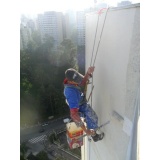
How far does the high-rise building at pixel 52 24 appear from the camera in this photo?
25547 millimetres

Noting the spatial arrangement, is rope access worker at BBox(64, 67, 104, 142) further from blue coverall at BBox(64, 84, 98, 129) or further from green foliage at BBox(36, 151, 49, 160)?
green foliage at BBox(36, 151, 49, 160)

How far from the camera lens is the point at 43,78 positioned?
15234mm

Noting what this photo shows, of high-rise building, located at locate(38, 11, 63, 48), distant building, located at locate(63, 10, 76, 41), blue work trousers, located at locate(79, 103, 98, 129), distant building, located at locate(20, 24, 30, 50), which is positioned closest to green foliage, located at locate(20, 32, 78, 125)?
distant building, located at locate(20, 24, 30, 50)

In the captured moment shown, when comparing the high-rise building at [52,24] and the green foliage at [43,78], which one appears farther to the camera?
the high-rise building at [52,24]

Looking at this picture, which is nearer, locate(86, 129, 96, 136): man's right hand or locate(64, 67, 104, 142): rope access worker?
locate(64, 67, 104, 142): rope access worker

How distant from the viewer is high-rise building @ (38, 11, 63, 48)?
2555 centimetres

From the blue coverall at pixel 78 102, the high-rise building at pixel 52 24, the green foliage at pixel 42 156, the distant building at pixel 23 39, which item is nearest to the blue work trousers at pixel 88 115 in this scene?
the blue coverall at pixel 78 102

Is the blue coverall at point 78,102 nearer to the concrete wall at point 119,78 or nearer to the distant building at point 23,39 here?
the concrete wall at point 119,78

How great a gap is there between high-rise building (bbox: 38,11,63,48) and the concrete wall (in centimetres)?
2233

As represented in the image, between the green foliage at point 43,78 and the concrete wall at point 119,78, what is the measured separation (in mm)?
12266
